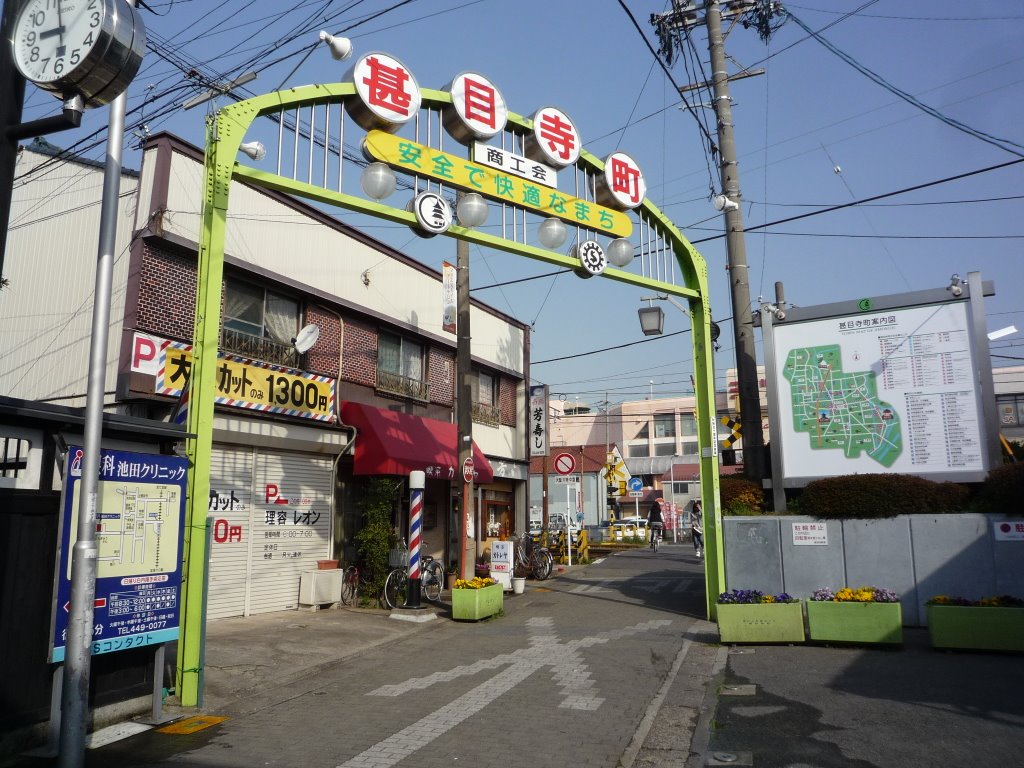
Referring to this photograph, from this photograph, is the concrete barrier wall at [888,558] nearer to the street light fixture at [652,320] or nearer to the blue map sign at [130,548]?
the street light fixture at [652,320]

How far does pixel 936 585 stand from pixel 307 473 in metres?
11.0

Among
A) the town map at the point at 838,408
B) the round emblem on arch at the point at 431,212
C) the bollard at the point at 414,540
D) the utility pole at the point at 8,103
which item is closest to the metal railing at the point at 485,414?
the bollard at the point at 414,540

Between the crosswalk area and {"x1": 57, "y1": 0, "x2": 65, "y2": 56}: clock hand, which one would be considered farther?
the crosswalk area

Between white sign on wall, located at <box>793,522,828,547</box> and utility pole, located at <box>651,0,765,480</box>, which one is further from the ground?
utility pole, located at <box>651,0,765,480</box>

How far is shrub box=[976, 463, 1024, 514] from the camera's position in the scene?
1120 cm

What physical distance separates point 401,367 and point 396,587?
5797 millimetres

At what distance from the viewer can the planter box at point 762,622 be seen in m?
10.6

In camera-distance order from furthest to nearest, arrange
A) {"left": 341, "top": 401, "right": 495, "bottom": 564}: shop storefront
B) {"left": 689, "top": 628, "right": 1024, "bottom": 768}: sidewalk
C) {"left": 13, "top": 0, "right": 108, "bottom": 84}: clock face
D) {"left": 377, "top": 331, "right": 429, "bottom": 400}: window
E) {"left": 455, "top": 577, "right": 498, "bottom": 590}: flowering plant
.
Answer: {"left": 377, "top": 331, "right": 429, "bottom": 400}: window → {"left": 341, "top": 401, "right": 495, "bottom": 564}: shop storefront → {"left": 455, "top": 577, "right": 498, "bottom": 590}: flowering plant → {"left": 689, "top": 628, "right": 1024, "bottom": 768}: sidewalk → {"left": 13, "top": 0, "right": 108, "bottom": 84}: clock face

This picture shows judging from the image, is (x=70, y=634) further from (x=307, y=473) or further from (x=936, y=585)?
(x=936, y=585)

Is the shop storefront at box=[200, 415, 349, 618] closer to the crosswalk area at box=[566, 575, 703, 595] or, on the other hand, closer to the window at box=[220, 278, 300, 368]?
the window at box=[220, 278, 300, 368]

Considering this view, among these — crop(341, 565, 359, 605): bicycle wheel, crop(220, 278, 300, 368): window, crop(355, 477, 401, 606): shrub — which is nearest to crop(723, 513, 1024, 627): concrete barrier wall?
crop(355, 477, 401, 606): shrub

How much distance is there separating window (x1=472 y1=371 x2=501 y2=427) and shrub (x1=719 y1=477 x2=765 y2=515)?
342 inches

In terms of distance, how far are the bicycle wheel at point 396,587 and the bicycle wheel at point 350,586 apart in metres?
0.98

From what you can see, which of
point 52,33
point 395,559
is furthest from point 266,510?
point 52,33
